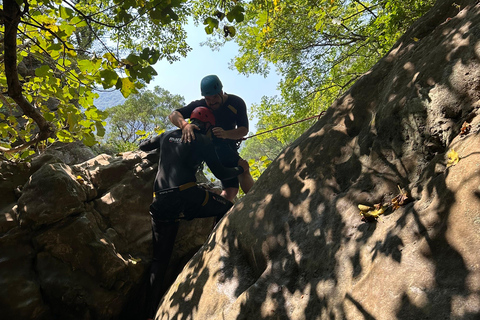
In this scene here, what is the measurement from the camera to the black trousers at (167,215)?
4.53 metres

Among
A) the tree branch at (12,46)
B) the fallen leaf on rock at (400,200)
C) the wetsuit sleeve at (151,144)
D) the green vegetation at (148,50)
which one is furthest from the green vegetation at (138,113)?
the fallen leaf on rock at (400,200)

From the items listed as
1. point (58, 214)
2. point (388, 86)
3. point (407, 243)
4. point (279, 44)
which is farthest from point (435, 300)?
point (279, 44)

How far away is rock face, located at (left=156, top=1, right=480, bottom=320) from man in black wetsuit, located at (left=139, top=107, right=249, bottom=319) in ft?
3.96

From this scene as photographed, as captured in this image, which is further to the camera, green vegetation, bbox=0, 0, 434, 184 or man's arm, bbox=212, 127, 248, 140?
man's arm, bbox=212, 127, 248, 140

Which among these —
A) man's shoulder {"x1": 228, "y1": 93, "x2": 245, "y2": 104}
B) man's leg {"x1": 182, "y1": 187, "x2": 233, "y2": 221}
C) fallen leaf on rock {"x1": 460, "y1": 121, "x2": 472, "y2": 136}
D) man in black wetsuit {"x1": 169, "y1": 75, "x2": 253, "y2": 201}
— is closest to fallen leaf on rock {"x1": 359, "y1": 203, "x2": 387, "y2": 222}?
fallen leaf on rock {"x1": 460, "y1": 121, "x2": 472, "y2": 136}

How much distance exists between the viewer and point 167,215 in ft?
15.2

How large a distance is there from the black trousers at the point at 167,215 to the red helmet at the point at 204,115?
1425 millimetres

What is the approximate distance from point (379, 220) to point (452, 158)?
64 cm

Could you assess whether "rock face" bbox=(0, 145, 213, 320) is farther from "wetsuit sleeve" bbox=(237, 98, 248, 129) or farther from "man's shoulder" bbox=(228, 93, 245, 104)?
"man's shoulder" bbox=(228, 93, 245, 104)

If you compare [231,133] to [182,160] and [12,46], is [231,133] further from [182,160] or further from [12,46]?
[12,46]

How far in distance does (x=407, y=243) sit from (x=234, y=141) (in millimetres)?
4480

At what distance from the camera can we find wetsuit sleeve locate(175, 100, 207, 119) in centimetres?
585

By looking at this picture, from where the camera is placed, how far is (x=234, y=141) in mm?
5871

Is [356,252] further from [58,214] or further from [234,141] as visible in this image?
[58,214]
